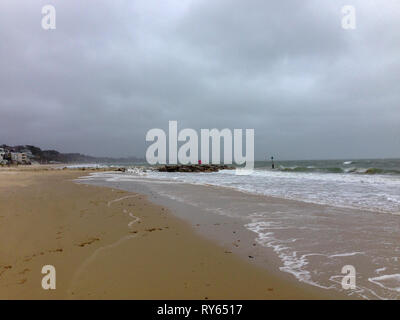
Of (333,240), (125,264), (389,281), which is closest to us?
(389,281)

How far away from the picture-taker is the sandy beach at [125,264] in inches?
114

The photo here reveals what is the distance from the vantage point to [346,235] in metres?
5.04

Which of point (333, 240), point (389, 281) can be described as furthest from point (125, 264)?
point (333, 240)

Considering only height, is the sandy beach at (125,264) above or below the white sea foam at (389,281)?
below

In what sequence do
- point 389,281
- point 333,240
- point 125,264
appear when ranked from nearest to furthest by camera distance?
1. point 389,281
2. point 125,264
3. point 333,240

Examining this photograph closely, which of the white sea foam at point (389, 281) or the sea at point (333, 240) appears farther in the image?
the sea at point (333, 240)

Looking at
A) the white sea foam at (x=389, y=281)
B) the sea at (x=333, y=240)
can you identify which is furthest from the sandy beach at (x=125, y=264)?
the white sea foam at (x=389, y=281)

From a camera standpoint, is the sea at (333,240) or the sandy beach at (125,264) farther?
the sea at (333,240)

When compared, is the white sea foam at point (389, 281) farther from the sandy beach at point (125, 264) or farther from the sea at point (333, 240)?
the sandy beach at point (125, 264)

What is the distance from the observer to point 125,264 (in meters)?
3.65

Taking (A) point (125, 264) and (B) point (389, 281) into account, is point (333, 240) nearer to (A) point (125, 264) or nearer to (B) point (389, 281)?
(B) point (389, 281)

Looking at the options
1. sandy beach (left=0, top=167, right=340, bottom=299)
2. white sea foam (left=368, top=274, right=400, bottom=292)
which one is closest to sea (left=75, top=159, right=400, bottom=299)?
white sea foam (left=368, top=274, right=400, bottom=292)

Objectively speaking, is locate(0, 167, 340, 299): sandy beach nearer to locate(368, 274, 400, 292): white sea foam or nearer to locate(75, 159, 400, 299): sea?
locate(75, 159, 400, 299): sea
